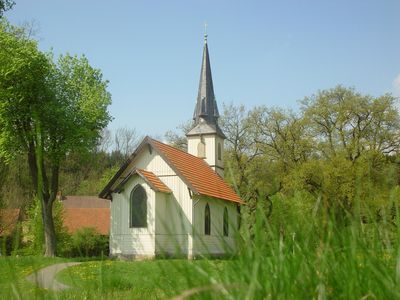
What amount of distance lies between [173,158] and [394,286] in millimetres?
30466

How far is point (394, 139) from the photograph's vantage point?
43750 millimetres

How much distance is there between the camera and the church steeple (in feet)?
131

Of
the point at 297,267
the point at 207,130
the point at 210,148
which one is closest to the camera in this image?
the point at 297,267

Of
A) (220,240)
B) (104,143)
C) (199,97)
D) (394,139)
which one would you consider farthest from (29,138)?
(104,143)

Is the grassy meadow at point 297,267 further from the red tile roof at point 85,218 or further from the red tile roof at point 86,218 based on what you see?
the red tile roof at point 85,218

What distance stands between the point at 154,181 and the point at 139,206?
161 cm

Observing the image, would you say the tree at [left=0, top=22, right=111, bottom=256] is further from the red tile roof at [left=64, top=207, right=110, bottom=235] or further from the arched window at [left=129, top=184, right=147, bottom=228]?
the red tile roof at [left=64, top=207, right=110, bottom=235]

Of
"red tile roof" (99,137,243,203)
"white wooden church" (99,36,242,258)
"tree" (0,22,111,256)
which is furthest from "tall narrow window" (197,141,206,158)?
"tree" (0,22,111,256)

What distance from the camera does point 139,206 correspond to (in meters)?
30.0

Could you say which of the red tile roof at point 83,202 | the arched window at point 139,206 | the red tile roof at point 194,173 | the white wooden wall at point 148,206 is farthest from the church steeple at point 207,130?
the red tile roof at point 83,202

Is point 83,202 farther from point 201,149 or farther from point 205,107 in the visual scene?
point 201,149

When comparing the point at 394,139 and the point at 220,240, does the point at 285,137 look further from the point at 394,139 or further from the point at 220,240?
the point at 220,240

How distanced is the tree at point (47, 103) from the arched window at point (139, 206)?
15.7ft

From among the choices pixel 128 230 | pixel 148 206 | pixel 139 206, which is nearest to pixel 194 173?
pixel 148 206
